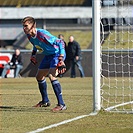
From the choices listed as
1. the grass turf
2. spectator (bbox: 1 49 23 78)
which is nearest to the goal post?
the grass turf

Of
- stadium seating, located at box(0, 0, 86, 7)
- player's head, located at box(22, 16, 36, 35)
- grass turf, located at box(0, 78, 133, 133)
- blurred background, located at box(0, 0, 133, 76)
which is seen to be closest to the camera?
grass turf, located at box(0, 78, 133, 133)

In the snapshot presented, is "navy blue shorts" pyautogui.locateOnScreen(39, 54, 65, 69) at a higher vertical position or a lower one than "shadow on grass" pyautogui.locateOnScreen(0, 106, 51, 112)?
A: higher

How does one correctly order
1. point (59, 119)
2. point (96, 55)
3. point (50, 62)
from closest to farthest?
point (59, 119), point (96, 55), point (50, 62)

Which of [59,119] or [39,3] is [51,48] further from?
[39,3]

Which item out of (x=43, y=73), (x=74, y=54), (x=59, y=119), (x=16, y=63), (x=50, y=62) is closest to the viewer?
(x=59, y=119)

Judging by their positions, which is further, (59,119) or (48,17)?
(48,17)

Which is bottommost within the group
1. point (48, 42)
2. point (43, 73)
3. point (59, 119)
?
point (59, 119)

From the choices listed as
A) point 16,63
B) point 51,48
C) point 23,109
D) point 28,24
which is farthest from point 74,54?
point 28,24

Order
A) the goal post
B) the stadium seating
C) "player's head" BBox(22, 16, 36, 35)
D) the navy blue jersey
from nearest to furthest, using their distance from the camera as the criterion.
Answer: the goal post → "player's head" BBox(22, 16, 36, 35) → the navy blue jersey → the stadium seating

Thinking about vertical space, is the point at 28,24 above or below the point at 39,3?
below

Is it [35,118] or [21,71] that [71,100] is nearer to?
[35,118]

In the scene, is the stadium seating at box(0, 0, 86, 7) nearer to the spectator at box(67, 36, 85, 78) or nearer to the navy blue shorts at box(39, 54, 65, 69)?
the spectator at box(67, 36, 85, 78)

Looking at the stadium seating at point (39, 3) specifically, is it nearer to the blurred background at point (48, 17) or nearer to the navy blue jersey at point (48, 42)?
the blurred background at point (48, 17)

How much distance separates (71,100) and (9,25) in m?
36.6
